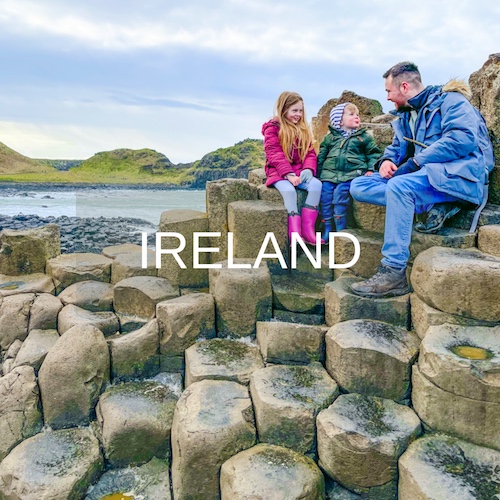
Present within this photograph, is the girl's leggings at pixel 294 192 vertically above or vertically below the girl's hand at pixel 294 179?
below

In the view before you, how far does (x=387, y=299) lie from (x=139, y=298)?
2670 mm

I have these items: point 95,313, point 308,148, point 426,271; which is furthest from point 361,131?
point 95,313

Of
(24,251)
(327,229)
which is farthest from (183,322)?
(24,251)

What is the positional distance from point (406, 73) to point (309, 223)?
1.82m

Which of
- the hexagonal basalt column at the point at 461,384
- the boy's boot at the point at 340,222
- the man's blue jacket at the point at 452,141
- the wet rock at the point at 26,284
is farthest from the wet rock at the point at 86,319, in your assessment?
the man's blue jacket at the point at 452,141

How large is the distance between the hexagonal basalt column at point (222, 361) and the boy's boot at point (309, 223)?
1427 mm

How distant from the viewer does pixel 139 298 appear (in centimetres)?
538

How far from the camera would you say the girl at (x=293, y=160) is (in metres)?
5.34

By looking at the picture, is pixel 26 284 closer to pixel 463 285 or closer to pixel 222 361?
pixel 222 361

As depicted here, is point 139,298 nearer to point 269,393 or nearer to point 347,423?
point 269,393

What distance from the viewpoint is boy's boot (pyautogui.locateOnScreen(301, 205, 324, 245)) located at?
17.7 feet

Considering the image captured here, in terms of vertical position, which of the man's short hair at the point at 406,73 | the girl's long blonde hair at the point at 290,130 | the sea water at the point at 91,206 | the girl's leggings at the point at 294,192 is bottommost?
the sea water at the point at 91,206

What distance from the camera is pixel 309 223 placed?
214 inches

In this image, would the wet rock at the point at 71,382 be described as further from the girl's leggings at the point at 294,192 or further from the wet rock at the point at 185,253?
the girl's leggings at the point at 294,192
